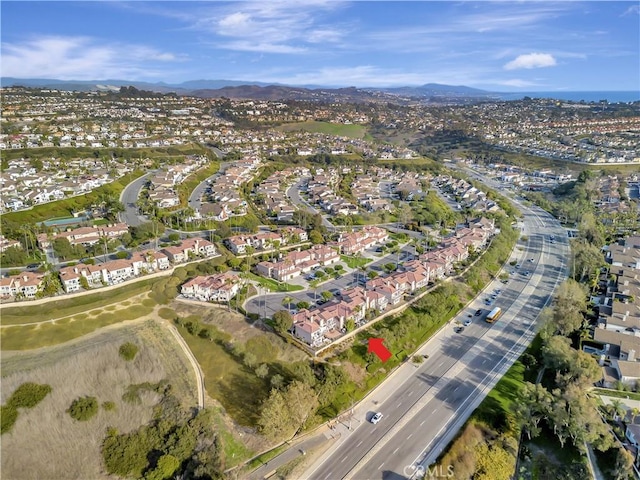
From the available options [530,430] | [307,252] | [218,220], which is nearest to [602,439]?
[530,430]

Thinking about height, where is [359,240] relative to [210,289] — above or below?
above

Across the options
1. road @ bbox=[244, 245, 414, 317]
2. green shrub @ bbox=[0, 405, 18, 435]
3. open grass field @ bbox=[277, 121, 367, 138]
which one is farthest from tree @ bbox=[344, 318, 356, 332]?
open grass field @ bbox=[277, 121, 367, 138]

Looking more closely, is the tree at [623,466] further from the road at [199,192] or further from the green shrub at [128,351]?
the road at [199,192]

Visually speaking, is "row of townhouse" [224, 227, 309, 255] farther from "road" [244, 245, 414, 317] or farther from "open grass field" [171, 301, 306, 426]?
"open grass field" [171, 301, 306, 426]

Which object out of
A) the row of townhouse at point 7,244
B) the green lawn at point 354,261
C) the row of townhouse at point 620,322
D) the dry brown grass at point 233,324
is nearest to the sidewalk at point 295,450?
the dry brown grass at point 233,324

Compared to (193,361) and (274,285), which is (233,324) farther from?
(274,285)

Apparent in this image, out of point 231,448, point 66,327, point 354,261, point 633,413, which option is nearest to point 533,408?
point 633,413
